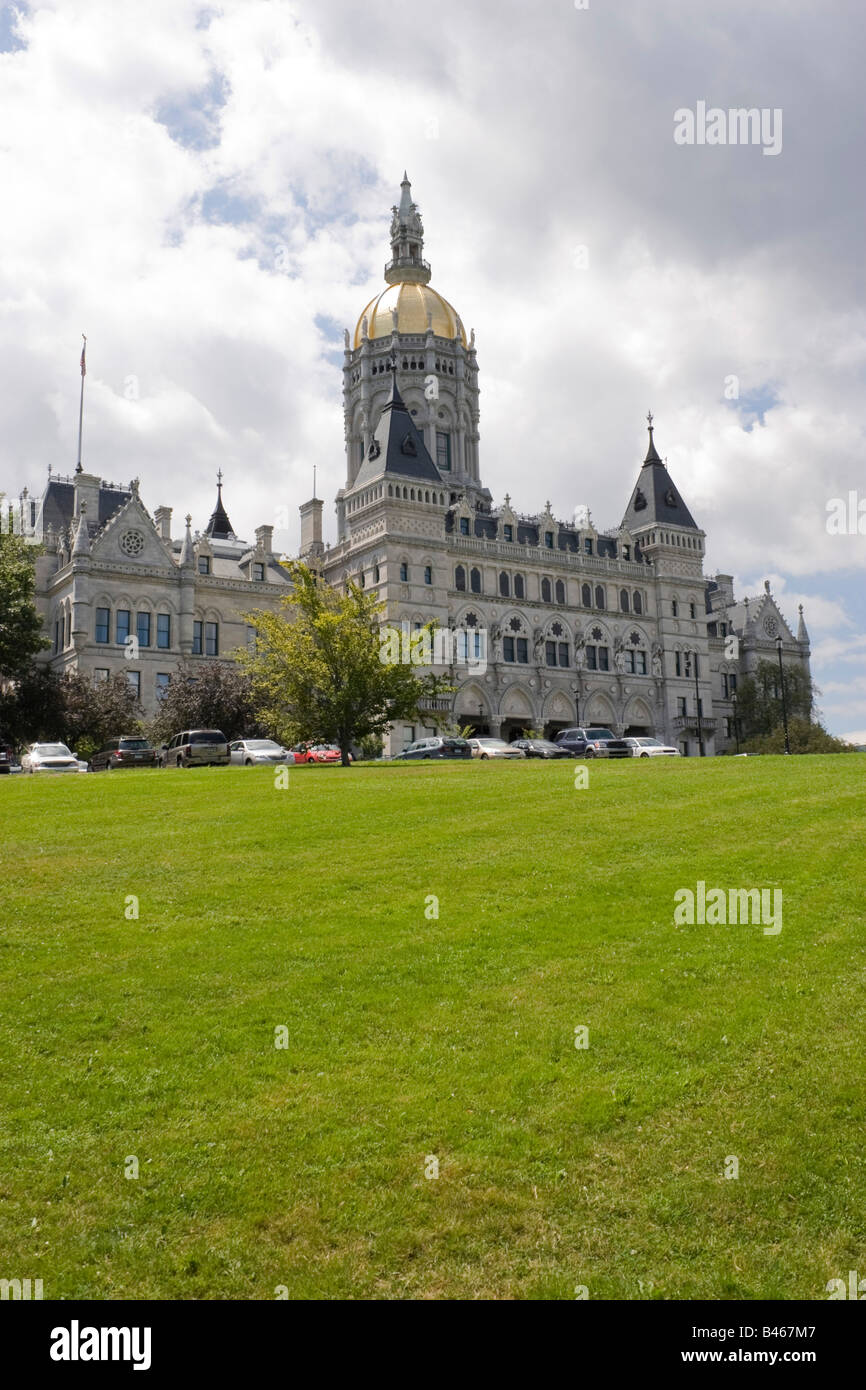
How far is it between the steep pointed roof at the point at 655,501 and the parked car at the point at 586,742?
4119 centimetres

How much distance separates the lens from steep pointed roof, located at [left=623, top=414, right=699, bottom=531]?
96188 mm

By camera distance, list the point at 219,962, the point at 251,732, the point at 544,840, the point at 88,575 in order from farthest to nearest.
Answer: the point at 88,575 < the point at 251,732 < the point at 544,840 < the point at 219,962

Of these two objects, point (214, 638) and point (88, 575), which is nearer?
point (88, 575)

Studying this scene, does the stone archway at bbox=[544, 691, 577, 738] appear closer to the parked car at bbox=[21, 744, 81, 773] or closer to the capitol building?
the capitol building

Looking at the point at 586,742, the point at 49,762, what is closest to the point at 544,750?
the point at 586,742

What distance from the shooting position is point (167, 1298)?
7953 mm

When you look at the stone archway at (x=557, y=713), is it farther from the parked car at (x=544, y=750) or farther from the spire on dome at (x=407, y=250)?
the spire on dome at (x=407, y=250)

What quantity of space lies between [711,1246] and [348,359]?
4016 inches

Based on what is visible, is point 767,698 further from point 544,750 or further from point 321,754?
point 321,754

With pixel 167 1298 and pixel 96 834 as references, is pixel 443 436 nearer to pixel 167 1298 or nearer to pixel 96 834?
pixel 96 834

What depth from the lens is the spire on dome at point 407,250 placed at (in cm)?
10744

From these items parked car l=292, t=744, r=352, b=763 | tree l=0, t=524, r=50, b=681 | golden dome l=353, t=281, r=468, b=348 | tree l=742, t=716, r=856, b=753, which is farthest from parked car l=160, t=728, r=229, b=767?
golden dome l=353, t=281, r=468, b=348

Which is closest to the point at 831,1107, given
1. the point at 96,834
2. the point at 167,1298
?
the point at 167,1298

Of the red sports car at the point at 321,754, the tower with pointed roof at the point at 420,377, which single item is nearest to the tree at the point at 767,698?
the tower with pointed roof at the point at 420,377
